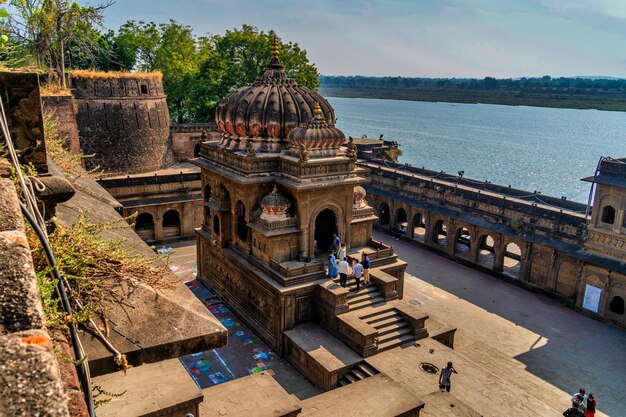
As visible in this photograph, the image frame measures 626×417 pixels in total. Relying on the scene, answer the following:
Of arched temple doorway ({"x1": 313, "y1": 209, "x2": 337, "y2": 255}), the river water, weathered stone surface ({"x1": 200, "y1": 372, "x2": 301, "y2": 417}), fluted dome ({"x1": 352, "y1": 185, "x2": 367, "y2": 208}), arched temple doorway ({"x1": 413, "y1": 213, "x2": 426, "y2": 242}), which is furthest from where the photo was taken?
the river water

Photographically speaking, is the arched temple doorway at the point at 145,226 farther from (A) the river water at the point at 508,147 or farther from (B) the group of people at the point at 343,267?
(A) the river water at the point at 508,147

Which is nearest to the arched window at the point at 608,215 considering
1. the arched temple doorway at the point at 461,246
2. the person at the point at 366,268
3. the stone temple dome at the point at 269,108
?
the arched temple doorway at the point at 461,246

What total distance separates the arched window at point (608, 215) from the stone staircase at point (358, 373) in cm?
1293

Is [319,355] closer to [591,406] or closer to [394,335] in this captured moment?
[394,335]

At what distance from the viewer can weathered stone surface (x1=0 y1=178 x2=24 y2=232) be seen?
252cm

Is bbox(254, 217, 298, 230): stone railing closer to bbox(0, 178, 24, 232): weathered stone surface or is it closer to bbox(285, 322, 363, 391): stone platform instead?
bbox(285, 322, 363, 391): stone platform

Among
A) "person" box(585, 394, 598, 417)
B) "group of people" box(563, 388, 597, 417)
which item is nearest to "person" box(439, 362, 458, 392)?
"group of people" box(563, 388, 597, 417)

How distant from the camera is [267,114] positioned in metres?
Answer: 20.5

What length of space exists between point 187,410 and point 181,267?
15.5 metres

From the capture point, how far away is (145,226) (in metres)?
29.7

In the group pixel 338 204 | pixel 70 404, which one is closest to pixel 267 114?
pixel 338 204

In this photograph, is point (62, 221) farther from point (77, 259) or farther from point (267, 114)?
point (267, 114)

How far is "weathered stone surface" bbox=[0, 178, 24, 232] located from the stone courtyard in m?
12.3

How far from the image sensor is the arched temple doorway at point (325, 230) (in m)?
20.9
